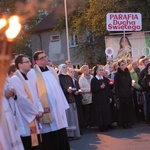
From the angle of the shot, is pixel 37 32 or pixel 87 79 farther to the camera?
pixel 37 32

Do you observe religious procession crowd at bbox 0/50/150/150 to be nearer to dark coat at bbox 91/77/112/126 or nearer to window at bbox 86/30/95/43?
dark coat at bbox 91/77/112/126

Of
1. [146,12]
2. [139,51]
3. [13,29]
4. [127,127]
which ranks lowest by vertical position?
[127,127]

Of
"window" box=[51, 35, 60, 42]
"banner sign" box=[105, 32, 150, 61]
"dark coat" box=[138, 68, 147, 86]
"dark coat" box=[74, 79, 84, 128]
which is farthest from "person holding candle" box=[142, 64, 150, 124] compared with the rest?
"window" box=[51, 35, 60, 42]

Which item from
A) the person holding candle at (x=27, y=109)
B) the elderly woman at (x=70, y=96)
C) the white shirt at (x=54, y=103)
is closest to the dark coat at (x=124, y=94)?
the elderly woman at (x=70, y=96)

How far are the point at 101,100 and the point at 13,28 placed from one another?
7786 millimetres

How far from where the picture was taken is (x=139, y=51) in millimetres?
16906

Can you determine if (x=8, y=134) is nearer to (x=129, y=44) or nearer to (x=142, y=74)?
(x=142, y=74)

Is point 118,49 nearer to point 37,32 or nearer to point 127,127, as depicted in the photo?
point 127,127

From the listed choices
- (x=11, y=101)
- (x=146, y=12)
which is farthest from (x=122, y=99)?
(x=146, y=12)

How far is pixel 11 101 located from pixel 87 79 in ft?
16.1

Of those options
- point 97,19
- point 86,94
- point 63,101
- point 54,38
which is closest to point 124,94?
point 86,94

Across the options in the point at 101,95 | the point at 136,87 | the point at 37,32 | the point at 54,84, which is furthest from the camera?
the point at 37,32

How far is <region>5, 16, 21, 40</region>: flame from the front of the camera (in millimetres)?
1494

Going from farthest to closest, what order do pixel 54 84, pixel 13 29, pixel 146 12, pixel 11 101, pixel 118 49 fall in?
pixel 146 12 → pixel 118 49 → pixel 54 84 → pixel 11 101 → pixel 13 29
